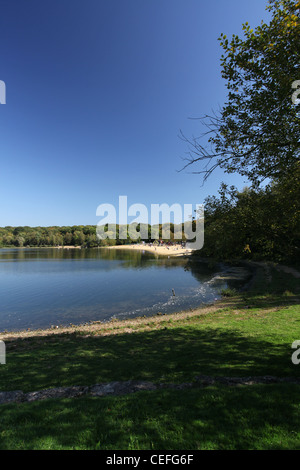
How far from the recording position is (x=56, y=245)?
576ft

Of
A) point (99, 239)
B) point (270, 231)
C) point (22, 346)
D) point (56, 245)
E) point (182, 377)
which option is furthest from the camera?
point (56, 245)

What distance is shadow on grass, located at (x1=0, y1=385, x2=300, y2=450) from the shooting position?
132 inches

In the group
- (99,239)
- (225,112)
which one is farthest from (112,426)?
(99,239)

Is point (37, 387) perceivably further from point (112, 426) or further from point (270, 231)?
point (270, 231)

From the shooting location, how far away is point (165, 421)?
12.6 ft

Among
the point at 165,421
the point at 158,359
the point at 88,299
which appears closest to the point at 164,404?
the point at 165,421

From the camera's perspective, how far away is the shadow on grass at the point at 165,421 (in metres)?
3.35

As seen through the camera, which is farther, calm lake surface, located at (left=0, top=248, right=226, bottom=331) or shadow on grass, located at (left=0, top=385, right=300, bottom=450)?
calm lake surface, located at (left=0, top=248, right=226, bottom=331)

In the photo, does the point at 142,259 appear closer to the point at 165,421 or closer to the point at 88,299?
the point at 88,299

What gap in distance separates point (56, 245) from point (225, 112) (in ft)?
617

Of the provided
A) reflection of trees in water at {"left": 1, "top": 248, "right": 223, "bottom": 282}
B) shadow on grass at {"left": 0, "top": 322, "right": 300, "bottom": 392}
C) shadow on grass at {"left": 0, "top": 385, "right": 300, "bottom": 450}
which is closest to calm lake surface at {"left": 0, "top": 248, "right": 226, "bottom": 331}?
reflection of trees in water at {"left": 1, "top": 248, "right": 223, "bottom": 282}

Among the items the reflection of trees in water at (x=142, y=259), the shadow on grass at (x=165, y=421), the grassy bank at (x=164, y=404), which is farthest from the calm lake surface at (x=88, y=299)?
the shadow on grass at (x=165, y=421)

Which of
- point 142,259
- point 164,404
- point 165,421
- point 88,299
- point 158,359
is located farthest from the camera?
point 142,259

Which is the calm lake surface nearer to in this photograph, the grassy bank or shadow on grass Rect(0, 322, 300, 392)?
shadow on grass Rect(0, 322, 300, 392)
